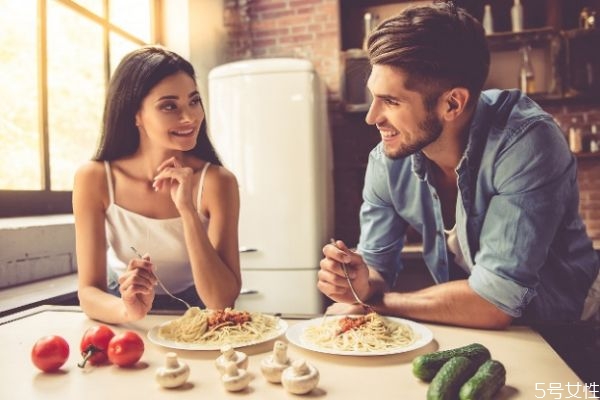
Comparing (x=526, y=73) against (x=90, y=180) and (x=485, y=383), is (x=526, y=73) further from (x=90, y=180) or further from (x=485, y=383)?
(x=485, y=383)

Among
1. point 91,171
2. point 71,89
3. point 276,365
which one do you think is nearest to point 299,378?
point 276,365

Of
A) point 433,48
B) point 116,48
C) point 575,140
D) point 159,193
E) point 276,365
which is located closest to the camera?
point 276,365

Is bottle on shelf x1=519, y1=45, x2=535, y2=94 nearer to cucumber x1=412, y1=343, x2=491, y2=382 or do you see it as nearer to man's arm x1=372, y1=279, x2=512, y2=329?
man's arm x1=372, y1=279, x2=512, y2=329

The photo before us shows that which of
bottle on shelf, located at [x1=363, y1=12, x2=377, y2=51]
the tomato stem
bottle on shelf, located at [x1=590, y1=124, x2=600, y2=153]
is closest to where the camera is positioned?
the tomato stem

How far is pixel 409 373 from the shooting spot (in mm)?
1012

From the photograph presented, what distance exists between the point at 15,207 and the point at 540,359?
2.44 m

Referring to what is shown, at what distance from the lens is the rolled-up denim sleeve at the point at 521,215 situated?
4.39 feet

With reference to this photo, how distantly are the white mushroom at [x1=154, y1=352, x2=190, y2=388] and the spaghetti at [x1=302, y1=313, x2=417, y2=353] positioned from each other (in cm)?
32

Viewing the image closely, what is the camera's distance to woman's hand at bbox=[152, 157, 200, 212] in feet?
5.60

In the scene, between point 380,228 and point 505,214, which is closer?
point 505,214

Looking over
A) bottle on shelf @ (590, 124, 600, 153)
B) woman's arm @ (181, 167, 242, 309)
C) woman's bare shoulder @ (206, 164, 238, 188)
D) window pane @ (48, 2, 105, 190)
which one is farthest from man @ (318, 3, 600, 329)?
bottle on shelf @ (590, 124, 600, 153)

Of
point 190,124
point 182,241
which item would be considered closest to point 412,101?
point 190,124

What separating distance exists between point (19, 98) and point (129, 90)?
1.22 m

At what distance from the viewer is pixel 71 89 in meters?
3.07
